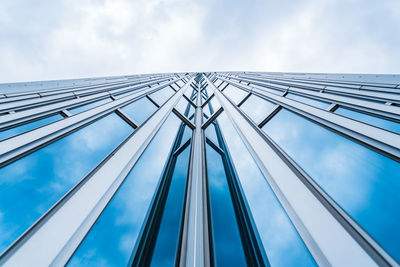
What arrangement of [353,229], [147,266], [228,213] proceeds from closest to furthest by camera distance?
[353,229], [147,266], [228,213]

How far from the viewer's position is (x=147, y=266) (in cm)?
168

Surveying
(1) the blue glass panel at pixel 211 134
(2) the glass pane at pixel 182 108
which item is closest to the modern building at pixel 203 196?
(1) the blue glass panel at pixel 211 134

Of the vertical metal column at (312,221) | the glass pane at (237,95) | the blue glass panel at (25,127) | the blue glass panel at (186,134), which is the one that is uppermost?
the glass pane at (237,95)

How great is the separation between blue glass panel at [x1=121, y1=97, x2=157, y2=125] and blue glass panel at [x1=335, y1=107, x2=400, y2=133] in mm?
4485

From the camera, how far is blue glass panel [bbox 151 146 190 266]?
69.9 inches

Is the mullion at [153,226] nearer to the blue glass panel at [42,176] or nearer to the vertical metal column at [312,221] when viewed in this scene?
the blue glass panel at [42,176]

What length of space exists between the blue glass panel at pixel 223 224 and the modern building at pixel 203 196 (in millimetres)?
15

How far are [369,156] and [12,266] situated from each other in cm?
340

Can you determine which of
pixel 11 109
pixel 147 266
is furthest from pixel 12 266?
pixel 11 109

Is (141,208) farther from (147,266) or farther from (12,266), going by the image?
(12,266)

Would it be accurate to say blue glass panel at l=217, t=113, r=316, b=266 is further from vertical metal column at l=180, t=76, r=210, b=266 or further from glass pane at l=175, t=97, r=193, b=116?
glass pane at l=175, t=97, r=193, b=116

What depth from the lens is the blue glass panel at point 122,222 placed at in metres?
1.47

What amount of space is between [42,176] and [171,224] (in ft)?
5.48

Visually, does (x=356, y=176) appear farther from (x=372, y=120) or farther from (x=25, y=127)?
(x=25, y=127)
